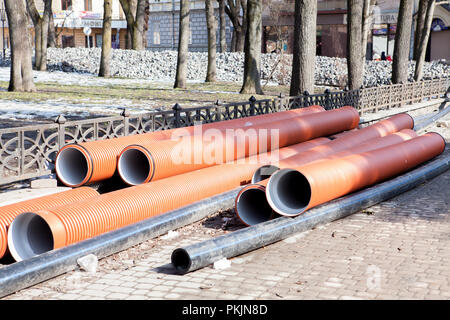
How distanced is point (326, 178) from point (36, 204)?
12.1 ft

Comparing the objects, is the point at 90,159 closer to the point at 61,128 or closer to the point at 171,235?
the point at 61,128

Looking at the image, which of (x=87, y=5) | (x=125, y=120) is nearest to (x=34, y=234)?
(x=125, y=120)

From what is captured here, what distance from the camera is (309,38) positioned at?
56.6 ft

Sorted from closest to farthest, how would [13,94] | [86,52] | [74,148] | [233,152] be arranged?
[74,148]
[233,152]
[13,94]
[86,52]

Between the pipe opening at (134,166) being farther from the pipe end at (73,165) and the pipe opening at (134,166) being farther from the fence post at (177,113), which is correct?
the fence post at (177,113)

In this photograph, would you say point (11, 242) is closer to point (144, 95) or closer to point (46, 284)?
point (46, 284)

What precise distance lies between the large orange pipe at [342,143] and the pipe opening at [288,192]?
2.44 feet

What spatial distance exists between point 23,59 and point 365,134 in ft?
50.3

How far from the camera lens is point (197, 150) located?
9.41 meters

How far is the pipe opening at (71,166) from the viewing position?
880 centimetres

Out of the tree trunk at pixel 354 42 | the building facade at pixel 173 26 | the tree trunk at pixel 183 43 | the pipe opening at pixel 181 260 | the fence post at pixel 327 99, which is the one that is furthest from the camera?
the building facade at pixel 173 26

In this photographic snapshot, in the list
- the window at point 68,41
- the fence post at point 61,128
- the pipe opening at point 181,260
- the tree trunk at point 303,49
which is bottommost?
the pipe opening at point 181,260

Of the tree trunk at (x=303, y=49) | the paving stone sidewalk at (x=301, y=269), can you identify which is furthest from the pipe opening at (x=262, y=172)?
the tree trunk at (x=303, y=49)
